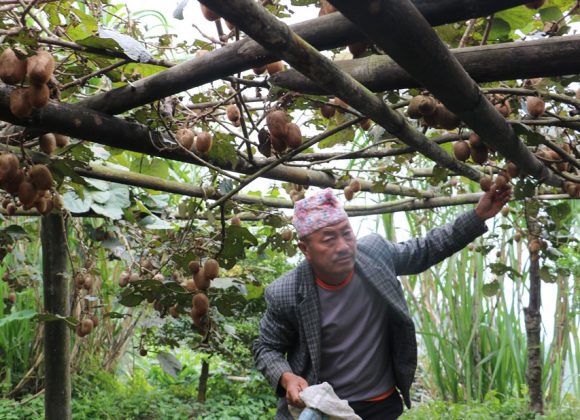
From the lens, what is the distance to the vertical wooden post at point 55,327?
288 centimetres

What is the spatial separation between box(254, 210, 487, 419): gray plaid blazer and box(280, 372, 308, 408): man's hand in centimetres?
3

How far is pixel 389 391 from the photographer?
107 inches

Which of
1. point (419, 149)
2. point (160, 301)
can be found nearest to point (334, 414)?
point (160, 301)

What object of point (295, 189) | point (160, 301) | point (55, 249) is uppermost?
point (295, 189)

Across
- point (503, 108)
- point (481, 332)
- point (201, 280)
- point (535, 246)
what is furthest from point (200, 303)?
point (481, 332)

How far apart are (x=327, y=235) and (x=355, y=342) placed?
0.39 m

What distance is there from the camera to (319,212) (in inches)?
105

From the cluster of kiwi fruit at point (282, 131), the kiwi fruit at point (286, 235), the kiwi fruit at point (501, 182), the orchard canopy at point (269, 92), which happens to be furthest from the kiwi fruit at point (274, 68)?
the kiwi fruit at point (286, 235)

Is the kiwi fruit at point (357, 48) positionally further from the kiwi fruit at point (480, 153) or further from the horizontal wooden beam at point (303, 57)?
the kiwi fruit at point (480, 153)

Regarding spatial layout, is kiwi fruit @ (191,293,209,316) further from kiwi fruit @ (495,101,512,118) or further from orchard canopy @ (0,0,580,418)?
kiwi fruit @ (495,101,512,118)

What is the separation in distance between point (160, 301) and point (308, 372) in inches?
35.1

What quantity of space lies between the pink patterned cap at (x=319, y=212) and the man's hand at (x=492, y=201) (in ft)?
1.55

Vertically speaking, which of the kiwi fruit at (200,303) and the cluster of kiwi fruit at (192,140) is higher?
the cluster of kiwi fruit at (192,140)

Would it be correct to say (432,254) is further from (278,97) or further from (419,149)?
(278,97)
